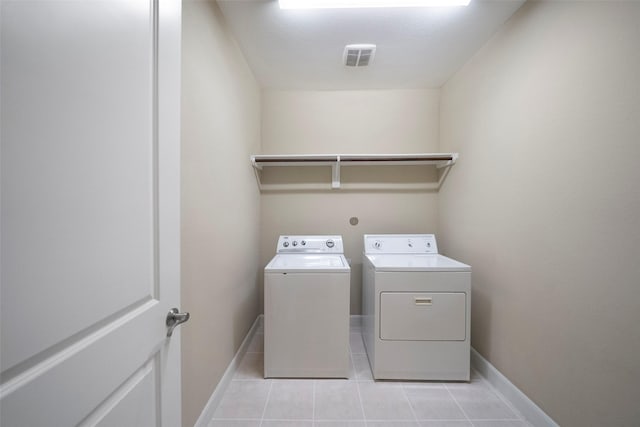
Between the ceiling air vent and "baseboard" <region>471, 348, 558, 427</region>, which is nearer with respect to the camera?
"baseboard" <region>471, 348, 558, 427</region>

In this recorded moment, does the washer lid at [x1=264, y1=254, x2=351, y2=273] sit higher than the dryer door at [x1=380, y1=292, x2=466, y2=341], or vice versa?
the washer lid at [x1=264, y1=254, x2=351, y2=273]

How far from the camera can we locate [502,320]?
5.37 ft

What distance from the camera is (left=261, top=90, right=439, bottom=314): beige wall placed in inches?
100

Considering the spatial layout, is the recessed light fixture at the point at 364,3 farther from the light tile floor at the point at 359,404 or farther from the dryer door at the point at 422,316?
the light tile floor at the point at 359,404

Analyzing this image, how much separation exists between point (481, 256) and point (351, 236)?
115 cm

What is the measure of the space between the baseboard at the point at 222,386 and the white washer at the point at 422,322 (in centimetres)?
103

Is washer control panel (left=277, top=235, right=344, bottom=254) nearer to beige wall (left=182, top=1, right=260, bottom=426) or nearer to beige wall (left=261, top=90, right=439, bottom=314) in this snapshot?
beige wall (left=261, top=90, right=439, bottom=314)

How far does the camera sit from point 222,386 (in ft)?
5.20

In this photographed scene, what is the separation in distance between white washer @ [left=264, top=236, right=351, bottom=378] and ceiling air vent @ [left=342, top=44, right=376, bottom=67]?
1.65m

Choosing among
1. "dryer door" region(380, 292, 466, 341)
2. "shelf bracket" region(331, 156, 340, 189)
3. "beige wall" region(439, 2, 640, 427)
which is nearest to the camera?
"beige wall" region(439, 2, 640, 427)

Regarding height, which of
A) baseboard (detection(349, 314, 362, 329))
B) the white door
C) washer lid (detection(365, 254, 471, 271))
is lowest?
baseboard (detection(349, 314, 362, 329))

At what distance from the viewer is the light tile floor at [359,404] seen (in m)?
1.41

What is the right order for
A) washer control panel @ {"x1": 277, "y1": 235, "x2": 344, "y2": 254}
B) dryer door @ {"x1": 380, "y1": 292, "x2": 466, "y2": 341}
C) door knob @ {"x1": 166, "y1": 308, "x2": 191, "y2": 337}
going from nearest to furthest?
door knob @ {"x1": 166, "y1": 308, "x2": 191, "y2": 337} < dryer door @ {"x1": 380, "y1": 292, "x2": 466, "y2": 341} < washer control panel @ {"x1": 277, "y1": 235, "x2": 344, "y2": 254}

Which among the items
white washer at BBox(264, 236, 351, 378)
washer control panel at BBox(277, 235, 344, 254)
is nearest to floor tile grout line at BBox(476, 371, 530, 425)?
white washer at BBox(264, 236, 351, 378)
